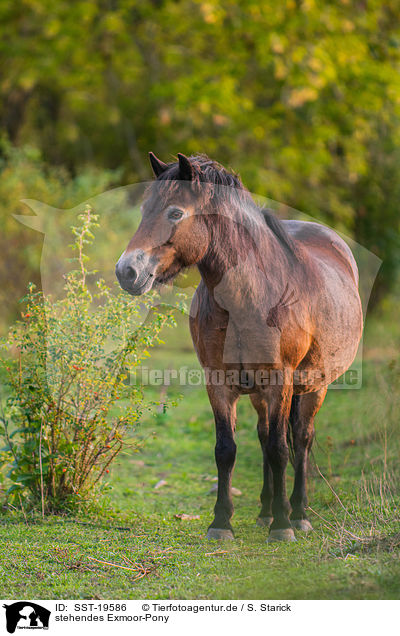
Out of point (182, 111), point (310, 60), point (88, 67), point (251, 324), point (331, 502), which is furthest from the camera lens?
point (88, 67)

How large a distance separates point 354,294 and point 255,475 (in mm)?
2235

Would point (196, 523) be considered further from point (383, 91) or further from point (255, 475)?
point (383, 91)

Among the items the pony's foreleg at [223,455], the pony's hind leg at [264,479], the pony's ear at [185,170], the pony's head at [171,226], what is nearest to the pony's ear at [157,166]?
the pony's head at [171,226]

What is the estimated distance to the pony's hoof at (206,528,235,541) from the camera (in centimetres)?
446

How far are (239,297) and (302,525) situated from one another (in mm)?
1753

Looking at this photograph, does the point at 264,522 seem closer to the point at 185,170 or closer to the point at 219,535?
the point at 219,535

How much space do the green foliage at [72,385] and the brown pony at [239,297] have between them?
592 millimetres

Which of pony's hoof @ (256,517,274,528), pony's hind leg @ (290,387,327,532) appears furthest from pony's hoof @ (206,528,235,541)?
pony's hind leg @ (290,387,327,532)

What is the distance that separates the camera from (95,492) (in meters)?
5.17

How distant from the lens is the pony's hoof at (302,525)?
4691 mm

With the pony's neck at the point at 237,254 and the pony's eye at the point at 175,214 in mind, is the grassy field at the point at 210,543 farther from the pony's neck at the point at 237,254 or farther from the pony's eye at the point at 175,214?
the pony's eye at the point at 175,214

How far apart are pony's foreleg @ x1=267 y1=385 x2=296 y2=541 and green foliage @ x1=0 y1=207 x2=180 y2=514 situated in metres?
0.98

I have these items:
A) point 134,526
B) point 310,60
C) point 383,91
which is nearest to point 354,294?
point 134,526

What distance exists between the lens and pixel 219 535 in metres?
4.47
